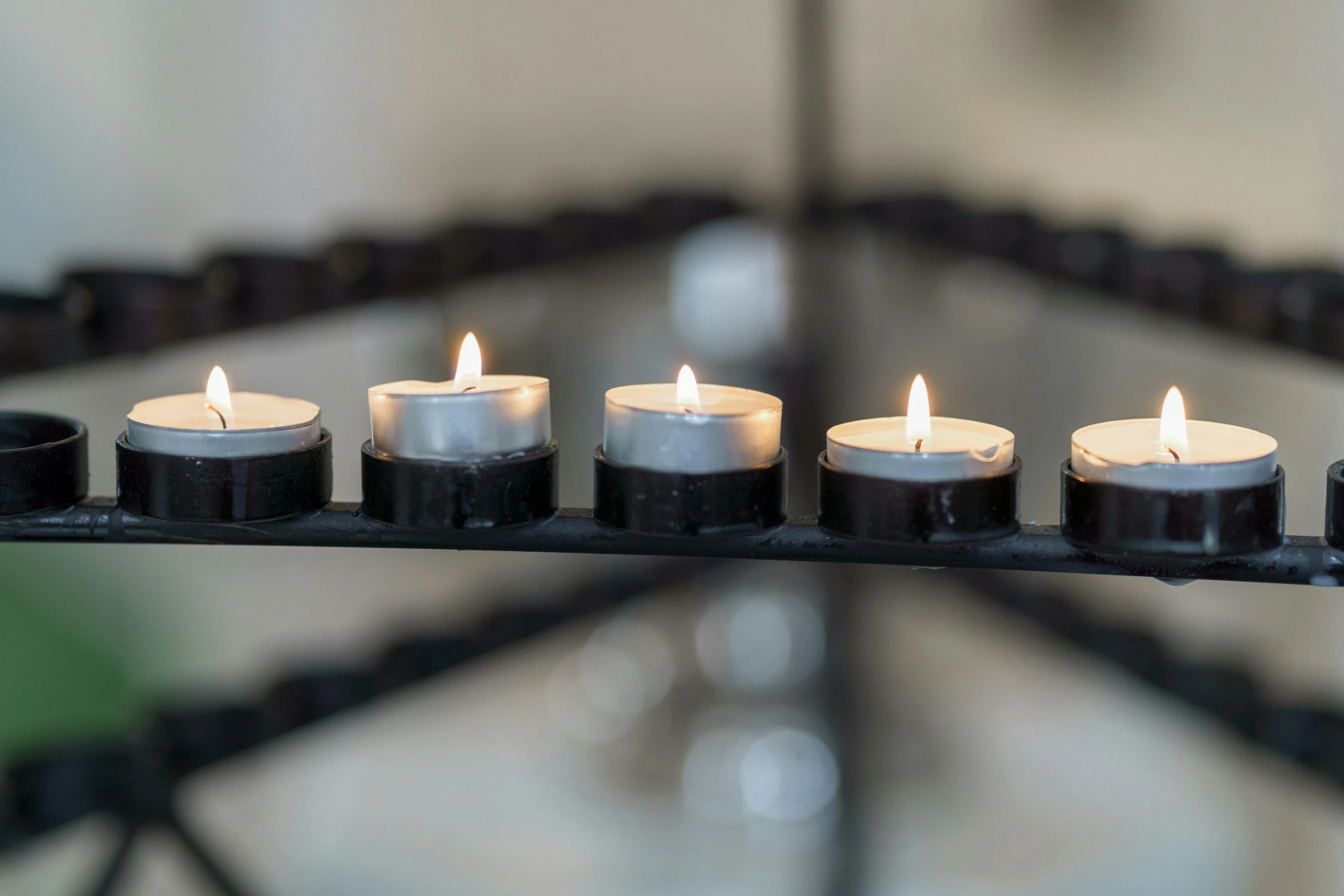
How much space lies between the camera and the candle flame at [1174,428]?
40 cm

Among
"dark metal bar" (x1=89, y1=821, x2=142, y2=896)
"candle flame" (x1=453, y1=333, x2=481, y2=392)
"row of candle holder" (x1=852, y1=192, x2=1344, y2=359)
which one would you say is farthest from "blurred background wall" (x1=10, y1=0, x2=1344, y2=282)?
"candle flame" (x1=453, y1=333, x2=481, y2=392)

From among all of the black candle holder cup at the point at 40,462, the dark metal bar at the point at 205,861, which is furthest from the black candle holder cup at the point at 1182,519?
the dark metal bar at the point at 205,861

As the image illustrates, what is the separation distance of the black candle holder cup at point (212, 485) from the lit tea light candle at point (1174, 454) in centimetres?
29

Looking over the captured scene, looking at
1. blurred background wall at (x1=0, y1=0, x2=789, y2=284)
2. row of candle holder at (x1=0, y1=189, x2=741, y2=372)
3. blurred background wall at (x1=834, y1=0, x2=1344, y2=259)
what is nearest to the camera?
row of candle holder at (x1=0, y1=189, x2=741, y2=372)

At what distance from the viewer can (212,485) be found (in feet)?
1.36

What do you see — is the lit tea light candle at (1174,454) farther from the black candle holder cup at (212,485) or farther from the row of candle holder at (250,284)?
the row of candle holder at (250,284)

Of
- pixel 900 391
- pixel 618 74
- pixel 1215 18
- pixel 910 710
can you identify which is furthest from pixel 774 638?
pixel 1215 18

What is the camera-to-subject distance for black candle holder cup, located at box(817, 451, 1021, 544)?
39 cm

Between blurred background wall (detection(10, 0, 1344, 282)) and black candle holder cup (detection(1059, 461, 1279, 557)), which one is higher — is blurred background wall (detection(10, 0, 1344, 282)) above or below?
above

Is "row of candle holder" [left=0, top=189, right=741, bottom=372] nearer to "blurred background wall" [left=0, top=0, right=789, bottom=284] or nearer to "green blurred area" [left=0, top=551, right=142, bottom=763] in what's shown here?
"blurred background wall" [left=0, top=0, right=789, bottom=284]

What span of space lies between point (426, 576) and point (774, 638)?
0.36 metres

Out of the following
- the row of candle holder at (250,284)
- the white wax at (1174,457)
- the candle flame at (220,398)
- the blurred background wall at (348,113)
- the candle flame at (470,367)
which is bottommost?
the white wax at (1174,457)

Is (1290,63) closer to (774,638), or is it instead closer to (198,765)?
(774,638)

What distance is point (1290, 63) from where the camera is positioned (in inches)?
38.1
